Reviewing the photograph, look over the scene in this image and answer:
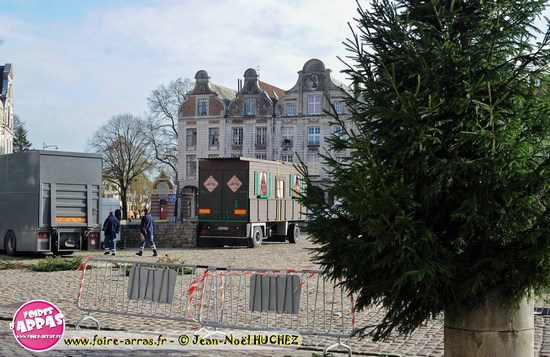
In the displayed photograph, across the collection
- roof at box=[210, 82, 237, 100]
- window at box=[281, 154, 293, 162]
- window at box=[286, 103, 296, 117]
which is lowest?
window at box=[281, 154, 293, 162]

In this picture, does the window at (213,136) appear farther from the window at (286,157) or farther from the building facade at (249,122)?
the window at (286,157)

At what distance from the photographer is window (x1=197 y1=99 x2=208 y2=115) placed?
2916 inches

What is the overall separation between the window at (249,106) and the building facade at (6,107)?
97.0 feet

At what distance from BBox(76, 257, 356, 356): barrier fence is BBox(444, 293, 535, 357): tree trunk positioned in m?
1.99

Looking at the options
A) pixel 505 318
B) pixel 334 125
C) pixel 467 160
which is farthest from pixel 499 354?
pixel 334 125

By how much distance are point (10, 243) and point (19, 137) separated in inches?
3160

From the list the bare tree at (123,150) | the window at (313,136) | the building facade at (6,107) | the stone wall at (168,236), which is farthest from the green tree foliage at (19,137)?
the stone wall at (168,236)

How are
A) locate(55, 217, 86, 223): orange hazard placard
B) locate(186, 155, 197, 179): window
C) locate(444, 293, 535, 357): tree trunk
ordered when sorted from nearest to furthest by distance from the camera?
locate(444, 293, 535, 357): tree trunk
locate(55, 217, 86, 223): orange hazard placard
locate(186, 155, 197, 179): window

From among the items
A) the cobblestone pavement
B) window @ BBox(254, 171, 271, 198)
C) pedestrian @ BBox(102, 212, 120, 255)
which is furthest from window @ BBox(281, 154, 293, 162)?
the cobblestone pavement

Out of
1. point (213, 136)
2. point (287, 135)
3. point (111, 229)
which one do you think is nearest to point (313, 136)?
point (287, 135)

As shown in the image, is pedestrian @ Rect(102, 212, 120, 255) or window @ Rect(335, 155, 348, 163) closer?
window @ Rect(335, 155, 348, 163)

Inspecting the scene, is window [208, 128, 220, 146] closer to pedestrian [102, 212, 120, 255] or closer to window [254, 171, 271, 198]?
window [254, 171, 271, 198]

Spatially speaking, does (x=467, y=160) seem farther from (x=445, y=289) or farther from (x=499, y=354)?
(x=499, y=354)

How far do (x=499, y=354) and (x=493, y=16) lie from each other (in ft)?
9.18
